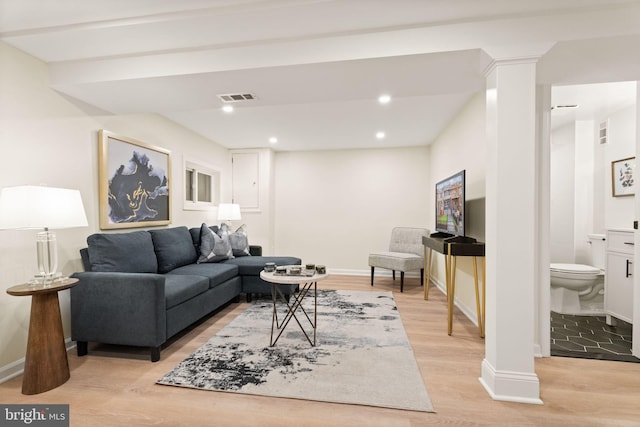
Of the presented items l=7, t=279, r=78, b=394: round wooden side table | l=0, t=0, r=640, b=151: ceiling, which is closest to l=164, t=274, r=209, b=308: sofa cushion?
l=7, t=279, r=78, b=394: round wooden side table

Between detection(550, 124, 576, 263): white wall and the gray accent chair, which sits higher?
detection(550, 124, 576, 263): white wall

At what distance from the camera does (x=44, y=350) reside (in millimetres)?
1916

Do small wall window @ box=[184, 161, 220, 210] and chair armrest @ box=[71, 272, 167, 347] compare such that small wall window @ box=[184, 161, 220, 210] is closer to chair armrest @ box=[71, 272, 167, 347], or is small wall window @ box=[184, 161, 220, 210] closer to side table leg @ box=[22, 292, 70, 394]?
chair armrest @ box=[71, 272, 167, 347]

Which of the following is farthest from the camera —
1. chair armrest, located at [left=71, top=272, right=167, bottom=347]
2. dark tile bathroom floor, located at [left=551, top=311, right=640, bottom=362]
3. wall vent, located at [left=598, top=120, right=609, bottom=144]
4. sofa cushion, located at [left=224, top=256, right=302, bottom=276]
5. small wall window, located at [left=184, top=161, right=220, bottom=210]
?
small wall window, located at [left=184, top=161, right=220, bottom=210]

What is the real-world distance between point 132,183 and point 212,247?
1190mm

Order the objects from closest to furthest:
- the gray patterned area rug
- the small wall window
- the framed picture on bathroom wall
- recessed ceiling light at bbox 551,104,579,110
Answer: the gray patterned area rug, the framed picture on bathroom wall, recessed ceiling light at bbox 551,104,579,110, the small wall window

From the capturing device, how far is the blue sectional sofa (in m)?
2.24

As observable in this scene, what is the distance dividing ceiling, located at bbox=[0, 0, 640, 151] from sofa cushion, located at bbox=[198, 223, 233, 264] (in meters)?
1.81

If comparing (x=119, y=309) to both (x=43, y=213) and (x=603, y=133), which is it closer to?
(x=43, y=213)

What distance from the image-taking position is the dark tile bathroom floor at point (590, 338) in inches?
92.9

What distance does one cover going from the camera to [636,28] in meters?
1.66

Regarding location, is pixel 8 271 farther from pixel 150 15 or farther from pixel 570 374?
pixel 570 374

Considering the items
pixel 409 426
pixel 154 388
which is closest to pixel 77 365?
pixel 154 388

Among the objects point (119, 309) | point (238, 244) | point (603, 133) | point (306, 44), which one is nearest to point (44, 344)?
point (119, 309)
